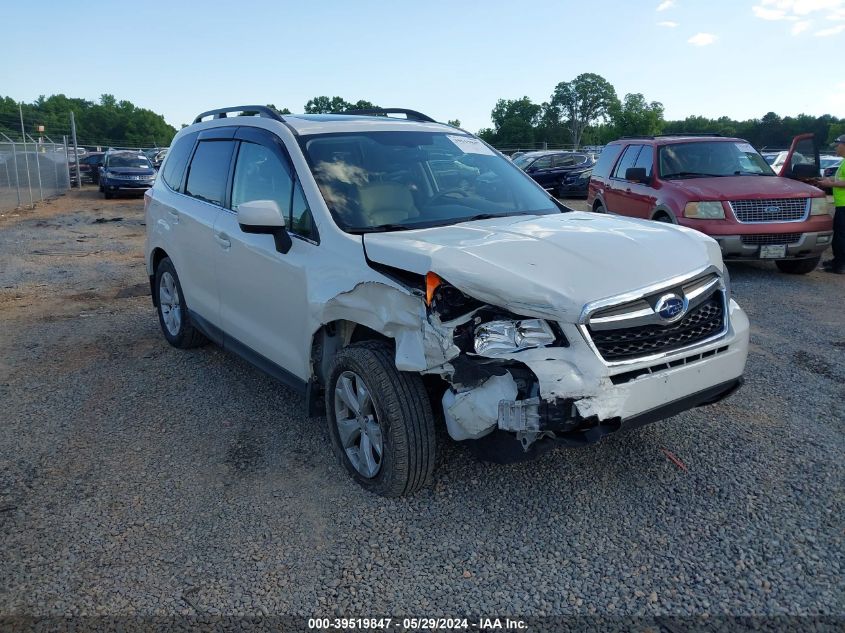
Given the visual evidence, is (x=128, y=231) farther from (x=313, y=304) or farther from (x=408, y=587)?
(x=408, y=587)

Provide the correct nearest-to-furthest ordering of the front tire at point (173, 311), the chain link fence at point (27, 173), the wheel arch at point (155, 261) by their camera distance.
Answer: the front tire at point (173, 311)
the wheel arch at point (155, 261)
the chain link fence at point (27, 173)

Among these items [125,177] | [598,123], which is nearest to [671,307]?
[125,177]

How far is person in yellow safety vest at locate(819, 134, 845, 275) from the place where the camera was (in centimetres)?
899

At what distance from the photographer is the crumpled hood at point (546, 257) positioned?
115 inches

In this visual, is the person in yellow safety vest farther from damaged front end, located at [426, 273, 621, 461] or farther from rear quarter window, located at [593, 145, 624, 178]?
damaged front end, located at [426, 273, 621, 461]

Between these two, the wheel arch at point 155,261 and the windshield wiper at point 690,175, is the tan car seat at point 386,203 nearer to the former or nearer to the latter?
the wheel arch at point 155,261

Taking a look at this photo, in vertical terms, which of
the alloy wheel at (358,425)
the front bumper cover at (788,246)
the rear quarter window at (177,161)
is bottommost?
the alloy wheel at (358,425)

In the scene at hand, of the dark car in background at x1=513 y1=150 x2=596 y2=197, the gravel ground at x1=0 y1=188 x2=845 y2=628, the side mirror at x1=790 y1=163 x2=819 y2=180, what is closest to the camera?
the gravel ground at x1=0 y1=188 x2=845 y2=628

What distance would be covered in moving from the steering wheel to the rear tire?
20.4 ft

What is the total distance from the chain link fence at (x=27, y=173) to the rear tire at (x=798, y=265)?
19475 mm

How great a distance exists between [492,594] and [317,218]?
208cm

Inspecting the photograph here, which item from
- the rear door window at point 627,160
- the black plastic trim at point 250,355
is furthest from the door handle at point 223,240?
the rear door window at point 627,160

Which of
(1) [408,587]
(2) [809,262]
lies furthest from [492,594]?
(2) [809,262]

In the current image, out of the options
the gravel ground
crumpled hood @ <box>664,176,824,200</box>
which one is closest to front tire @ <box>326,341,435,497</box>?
the gravel ground
